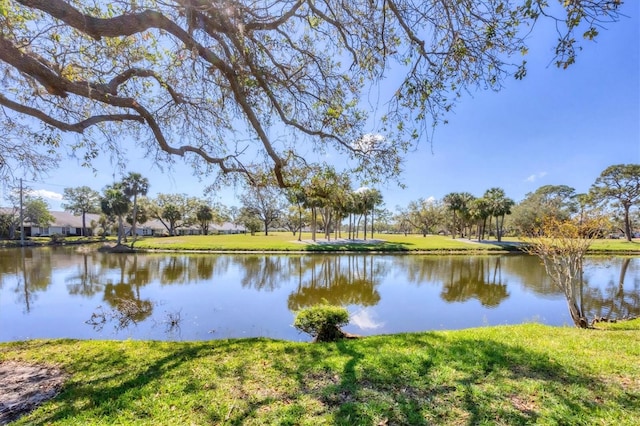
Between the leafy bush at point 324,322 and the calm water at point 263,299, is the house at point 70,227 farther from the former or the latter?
the leafy bush at point 324,322

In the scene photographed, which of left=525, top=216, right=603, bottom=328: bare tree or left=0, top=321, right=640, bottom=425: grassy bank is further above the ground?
left=525, top=216, right=603, bottom=328: bare tree

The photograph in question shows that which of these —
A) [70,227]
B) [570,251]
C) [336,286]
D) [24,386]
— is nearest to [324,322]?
[24,386]

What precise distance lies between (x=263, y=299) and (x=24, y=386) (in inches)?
313

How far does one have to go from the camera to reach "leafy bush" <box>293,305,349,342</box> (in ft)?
20.4

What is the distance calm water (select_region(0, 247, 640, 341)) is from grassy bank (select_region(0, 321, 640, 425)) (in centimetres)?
325

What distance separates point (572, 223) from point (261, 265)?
17918mm

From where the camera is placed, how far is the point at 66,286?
1326 centimetres

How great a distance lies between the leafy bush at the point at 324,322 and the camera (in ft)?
20.4

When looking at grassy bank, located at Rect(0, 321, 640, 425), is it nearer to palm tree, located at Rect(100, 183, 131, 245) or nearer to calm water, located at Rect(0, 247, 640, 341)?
calm water, located at Rect(0, 247, 640, 341)

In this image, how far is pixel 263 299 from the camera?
1127 centimetres

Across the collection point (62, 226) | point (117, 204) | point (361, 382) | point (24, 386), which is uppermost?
point (117, 204)

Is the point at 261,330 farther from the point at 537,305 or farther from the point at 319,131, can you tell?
the point at 537,305

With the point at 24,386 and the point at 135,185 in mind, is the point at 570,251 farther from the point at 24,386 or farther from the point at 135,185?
the point at 135,185

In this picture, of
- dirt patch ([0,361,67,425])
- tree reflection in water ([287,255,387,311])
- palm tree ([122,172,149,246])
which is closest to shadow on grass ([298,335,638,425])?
dirt patch ([0,361,67,425])
